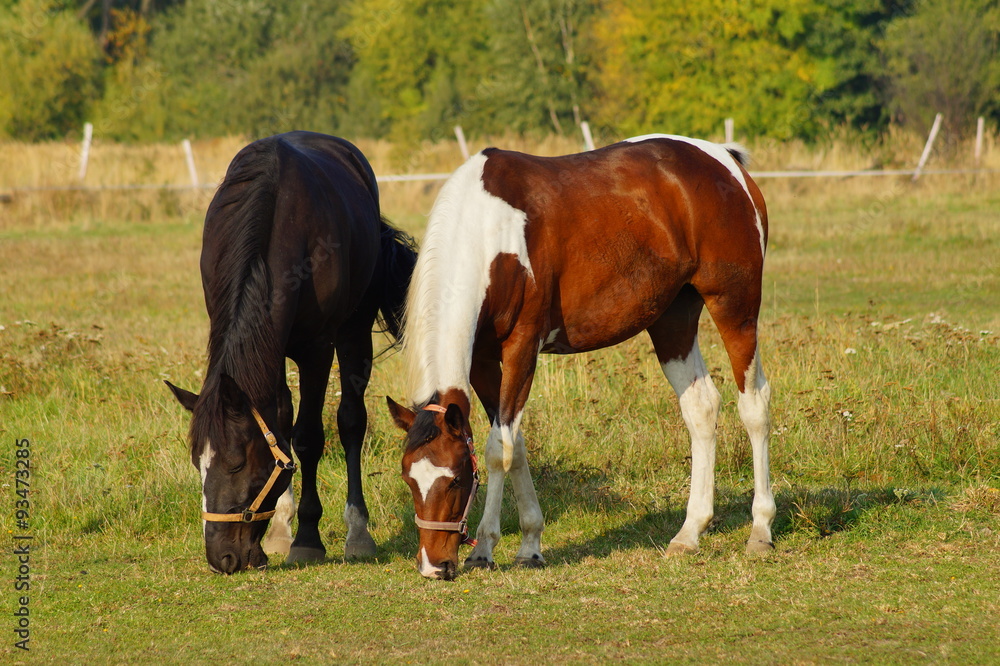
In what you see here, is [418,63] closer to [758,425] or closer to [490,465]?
[758,425]

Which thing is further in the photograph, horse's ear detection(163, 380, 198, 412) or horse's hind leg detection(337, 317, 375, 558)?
horse's hind leg detection(337, 317, 375, 558)

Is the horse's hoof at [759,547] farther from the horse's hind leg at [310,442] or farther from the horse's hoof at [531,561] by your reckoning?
the horse's hind leg at [310,442]

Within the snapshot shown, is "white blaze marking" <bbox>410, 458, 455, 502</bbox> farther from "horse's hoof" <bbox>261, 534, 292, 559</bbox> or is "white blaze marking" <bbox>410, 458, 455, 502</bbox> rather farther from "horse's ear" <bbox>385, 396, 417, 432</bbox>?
"horse's hoof" <bbox>261, 534, 292, 559</bbox>

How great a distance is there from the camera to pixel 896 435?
6484 millimetres

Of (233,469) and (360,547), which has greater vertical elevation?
(233,469)

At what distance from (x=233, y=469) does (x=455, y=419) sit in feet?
3.08

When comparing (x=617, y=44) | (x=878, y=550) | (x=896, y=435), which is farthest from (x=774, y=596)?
(x=617, y=44)

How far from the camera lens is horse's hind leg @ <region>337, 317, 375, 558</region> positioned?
544 centimetres

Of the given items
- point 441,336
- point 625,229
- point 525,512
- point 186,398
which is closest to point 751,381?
point 625,229

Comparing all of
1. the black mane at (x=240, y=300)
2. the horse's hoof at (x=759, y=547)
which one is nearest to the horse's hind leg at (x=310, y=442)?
the black mane at (x=240, y=300)

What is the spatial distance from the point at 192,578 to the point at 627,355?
438 cm

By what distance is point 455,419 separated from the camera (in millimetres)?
4262

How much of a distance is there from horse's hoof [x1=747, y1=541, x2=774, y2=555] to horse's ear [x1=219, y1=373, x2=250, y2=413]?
2.49m

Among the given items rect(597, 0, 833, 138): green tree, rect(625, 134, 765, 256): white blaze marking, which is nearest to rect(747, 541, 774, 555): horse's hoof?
rect(625, 134, 765, 256): white blaze marking
